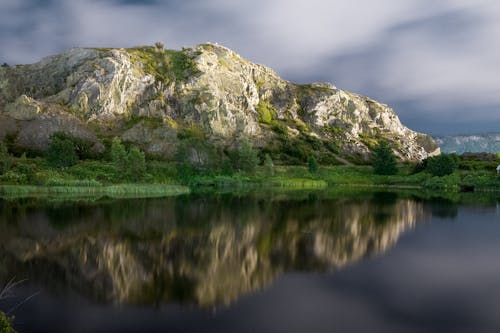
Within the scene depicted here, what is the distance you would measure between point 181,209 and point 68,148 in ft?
181

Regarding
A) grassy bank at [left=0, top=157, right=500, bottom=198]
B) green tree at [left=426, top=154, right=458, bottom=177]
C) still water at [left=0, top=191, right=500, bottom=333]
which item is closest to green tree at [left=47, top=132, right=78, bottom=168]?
grassy bank at [left=0, top=157, right=500, bottom=198]

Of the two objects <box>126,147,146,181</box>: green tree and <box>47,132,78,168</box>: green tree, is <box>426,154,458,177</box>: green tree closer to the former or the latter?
<box>126,147,146,181</box>: green tree

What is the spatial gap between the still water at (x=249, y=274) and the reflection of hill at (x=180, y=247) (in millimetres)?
93

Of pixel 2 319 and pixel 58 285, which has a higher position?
pixel 2 319

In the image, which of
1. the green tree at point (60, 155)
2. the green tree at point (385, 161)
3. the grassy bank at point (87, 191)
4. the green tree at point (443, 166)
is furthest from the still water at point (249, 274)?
the green tree at point (385, 161)

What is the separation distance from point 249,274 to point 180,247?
7.71 metres

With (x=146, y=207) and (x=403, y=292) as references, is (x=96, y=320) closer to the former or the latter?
(x=403, y=292)

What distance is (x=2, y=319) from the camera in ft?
37.1

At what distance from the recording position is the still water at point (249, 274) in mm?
14734

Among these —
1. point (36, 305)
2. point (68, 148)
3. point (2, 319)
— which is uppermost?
point (68, 148)

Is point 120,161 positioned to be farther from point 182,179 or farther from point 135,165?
point 182,179

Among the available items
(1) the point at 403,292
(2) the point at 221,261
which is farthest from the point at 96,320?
(1) the point at 403,292

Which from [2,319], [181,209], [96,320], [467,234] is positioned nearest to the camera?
[2,319]

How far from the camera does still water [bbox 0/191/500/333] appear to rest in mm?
14734
